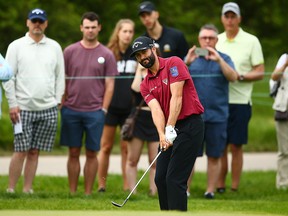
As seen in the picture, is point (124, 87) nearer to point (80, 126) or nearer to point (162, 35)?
point (162, 35)

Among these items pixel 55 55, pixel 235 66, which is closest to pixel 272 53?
pixel 235 66

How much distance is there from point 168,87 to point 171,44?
3.47m

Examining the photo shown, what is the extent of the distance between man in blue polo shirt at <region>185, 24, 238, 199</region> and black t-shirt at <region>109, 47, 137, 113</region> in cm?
94

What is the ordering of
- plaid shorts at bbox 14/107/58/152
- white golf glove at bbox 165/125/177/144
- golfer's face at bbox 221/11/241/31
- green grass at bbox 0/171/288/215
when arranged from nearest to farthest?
1. white golf glove at bbox 165/125/177/144
2. green grass at bbox 0/171/288/215
3. plaid shorts at bbox 14/107/58/152
4. golfer's face at bbox 221/11/241/31

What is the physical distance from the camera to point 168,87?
35.1ft

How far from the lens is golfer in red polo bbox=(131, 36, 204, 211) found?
34.7 feet

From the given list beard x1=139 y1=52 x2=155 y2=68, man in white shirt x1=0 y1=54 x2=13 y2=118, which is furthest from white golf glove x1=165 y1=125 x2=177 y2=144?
man in white shirt x1=0 y1=54 x2=13 y2=118

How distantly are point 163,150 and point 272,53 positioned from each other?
16.3 metres

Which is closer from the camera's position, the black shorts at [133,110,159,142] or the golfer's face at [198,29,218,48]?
the black shorts at [133,110,159,142]

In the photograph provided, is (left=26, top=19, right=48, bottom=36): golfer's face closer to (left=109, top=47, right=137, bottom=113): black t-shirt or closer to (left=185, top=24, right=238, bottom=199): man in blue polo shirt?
(left=109, top=47, right=137, bottom=113): black t-shirt

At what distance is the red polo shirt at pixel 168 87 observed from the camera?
420 inches

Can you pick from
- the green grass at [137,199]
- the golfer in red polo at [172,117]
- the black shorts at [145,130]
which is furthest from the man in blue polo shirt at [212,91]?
the golfer in red polo at [172,117]

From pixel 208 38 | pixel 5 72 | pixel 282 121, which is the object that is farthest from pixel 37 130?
pixel 282 121

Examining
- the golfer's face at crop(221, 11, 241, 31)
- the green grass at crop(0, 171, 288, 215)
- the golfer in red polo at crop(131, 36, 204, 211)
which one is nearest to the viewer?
the golfer in red polo at crop(131, 36, 204, 211)
